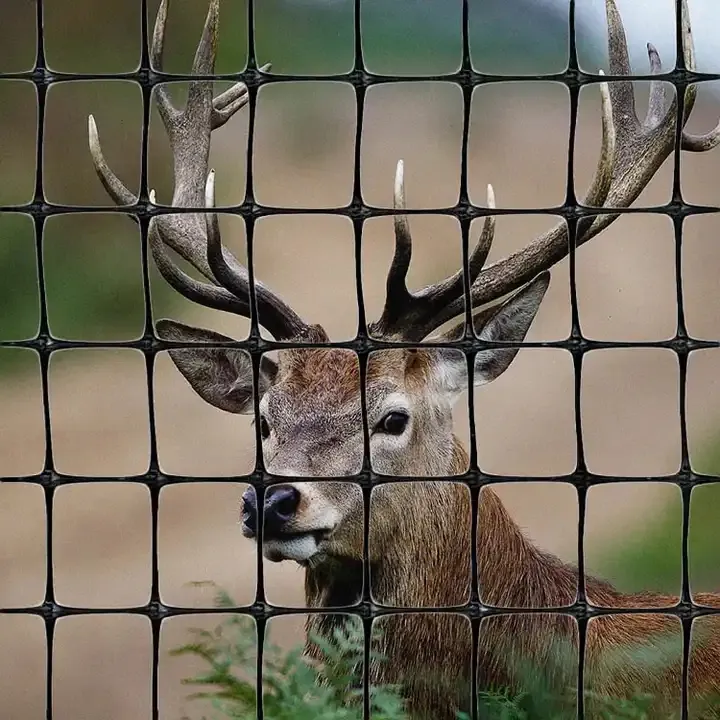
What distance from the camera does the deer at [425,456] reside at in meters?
2.41

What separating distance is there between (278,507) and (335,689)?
11.6 inches

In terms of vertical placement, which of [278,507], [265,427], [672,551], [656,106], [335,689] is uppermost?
[656,106]

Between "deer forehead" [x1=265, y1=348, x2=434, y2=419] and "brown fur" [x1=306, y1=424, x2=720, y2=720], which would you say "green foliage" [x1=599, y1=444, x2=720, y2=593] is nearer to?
"brown fur" [x1=306, y1=424, x2=720, y2=720]

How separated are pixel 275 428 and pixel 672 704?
0.82m

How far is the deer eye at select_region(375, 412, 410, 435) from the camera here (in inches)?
98.7

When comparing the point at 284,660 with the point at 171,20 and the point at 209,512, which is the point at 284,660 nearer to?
the point at 209,512

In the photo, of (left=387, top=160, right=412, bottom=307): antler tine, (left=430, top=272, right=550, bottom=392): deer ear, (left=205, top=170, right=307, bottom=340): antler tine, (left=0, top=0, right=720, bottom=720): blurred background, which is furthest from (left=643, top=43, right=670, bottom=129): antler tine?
(left=0, top=0, right=720, bottom=720): blurred background

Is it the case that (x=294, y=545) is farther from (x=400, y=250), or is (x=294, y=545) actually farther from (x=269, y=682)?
(x=400, y=250)

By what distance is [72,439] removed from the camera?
6824mm

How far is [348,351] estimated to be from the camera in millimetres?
2588

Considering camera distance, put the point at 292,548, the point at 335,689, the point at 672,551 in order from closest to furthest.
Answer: the point at 335,689
the point at 292,548
the point at 672,551

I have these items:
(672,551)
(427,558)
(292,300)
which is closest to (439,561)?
(427,558)

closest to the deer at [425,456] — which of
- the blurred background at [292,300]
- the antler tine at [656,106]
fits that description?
the antler tine at [656,106]

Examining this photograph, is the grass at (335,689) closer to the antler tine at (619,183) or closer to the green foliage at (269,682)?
the green foliage at (269,682)
